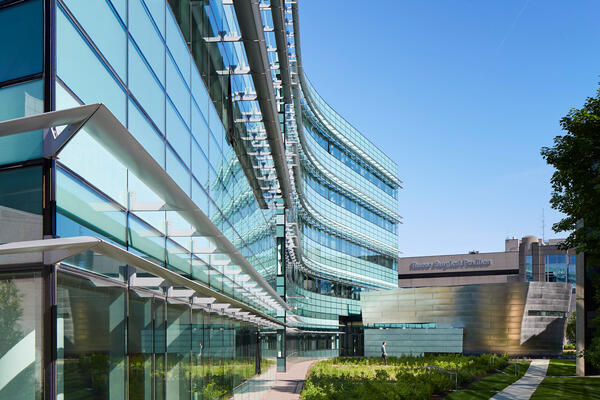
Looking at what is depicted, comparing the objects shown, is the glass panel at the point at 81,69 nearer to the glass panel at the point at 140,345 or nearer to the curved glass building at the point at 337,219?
the glass panel at the point at 140,345

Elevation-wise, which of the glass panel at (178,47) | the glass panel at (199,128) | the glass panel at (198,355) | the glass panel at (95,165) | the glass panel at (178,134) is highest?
the glass panel at (178,47)

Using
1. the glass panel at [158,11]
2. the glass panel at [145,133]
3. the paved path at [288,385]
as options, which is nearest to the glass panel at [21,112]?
the glass panel at [145,133]

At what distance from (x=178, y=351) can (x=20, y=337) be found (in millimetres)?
5830

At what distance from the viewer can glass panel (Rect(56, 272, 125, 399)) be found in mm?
6254

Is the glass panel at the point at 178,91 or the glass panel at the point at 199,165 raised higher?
the glass panel at the point at 178,91

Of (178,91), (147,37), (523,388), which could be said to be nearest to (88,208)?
(147,37)

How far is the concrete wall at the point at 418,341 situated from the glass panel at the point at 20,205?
54.2 metres

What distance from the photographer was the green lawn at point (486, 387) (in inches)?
962

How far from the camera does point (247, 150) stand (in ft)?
76.2

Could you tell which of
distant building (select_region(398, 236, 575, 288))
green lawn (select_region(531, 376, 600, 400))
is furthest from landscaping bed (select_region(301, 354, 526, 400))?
distant building (select_region(398, 236, 575, 288))

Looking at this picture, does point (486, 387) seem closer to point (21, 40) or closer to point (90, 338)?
point (90, 338)

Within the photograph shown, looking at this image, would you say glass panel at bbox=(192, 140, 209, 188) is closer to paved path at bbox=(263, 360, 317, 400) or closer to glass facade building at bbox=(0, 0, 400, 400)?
glass facade building at bbox=(0, 0, 400, 400)

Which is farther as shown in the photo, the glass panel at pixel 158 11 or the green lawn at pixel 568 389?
the green lawn at pixel 568 389

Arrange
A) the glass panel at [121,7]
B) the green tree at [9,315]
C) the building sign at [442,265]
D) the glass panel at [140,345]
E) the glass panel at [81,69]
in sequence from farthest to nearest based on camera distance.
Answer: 1. the building sign at [442,265]
2. the glass panel at [121,7]
3. the glass panel at [140,345]
4. the glass panel at [81,69]
5. the green tree at [9,315]
